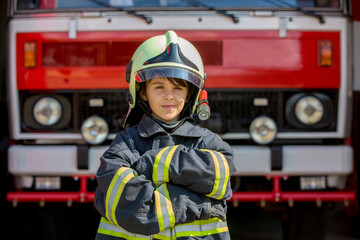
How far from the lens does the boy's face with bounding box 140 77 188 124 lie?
224 cm

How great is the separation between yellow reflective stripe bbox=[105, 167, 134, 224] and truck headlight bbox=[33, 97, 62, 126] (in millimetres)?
1980

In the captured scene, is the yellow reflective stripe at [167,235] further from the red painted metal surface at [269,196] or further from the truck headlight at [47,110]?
the truck headlight at [47,110]

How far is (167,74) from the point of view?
7.18ft

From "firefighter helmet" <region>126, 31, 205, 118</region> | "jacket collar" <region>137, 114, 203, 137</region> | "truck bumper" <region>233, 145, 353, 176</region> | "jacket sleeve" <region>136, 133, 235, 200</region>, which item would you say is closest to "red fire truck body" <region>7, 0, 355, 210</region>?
Result: "truck bumper" <region>233, 145, 353, 176</region>

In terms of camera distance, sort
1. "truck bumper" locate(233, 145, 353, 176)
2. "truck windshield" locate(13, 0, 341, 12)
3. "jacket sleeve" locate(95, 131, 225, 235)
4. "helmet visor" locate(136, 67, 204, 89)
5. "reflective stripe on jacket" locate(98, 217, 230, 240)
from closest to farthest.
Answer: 1. "jacket sleeve" locate(95, 131, 225, 235)
2. "reflective stripe on jacket" locate(98, 217, 230, 240)
3. "helmet visor" locate(136, 67, 204, 89)
4. "truck bumper" locate(233, 145, 353, 176)
5. "truck windshield" locate(13, 0, 341, 12)

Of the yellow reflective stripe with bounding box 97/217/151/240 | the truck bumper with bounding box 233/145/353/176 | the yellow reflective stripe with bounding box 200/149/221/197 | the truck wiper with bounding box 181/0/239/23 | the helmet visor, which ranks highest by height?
the truck wiper with bounding box 181/0/239/23

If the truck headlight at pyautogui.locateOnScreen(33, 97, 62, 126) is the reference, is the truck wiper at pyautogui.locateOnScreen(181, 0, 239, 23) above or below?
above

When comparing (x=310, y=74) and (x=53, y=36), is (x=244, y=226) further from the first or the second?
(x=53, y=36)

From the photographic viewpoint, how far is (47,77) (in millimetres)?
3789

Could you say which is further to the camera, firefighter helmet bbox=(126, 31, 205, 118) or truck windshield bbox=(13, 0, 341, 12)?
truck windshield bbox=(13, 0, 341, 12)

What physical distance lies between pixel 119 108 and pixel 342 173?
1.71 metres

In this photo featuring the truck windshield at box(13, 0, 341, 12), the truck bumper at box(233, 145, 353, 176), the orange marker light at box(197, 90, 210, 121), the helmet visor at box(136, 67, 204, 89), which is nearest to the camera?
the helmet visor at box(136, 67, 204, 89)

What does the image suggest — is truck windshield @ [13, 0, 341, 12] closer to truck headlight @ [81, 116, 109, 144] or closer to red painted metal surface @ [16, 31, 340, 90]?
red painted metal surface @ [16, 31, 340, 90]

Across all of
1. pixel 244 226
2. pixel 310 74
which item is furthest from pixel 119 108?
pixel 244 226
